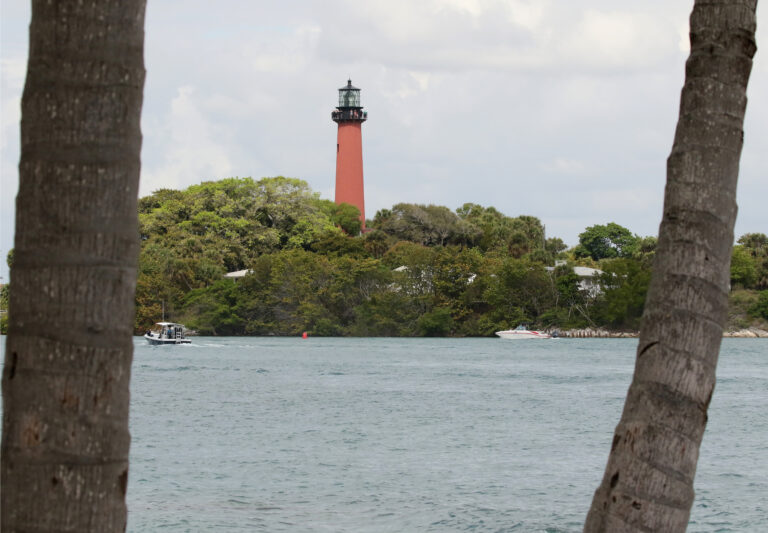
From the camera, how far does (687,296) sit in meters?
4.61

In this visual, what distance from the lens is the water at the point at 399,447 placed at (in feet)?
68.8

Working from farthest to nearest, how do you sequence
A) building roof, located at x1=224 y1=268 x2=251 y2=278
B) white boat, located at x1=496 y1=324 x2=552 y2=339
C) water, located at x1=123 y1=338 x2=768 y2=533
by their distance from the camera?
building roof, located at x1=224 y1=268 x2=251 y2=278
white boat, located at x1=496 y1=324 x2=552 y2=339
water, located at x1=123 y1=338 x2=768 y2=533

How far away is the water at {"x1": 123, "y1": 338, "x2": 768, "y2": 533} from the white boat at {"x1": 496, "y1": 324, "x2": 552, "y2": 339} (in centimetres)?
2698

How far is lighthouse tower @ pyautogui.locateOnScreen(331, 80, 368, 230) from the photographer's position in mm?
109188

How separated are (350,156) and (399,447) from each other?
3154 inches

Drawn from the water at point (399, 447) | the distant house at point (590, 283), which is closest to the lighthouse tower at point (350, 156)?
the distant house at point (590, 283)

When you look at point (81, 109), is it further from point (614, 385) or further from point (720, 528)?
point (614, 385)

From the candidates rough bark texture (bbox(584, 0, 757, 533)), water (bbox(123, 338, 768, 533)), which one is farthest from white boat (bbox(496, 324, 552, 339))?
rough bark texture (bbox(584, 0, 757, 533))

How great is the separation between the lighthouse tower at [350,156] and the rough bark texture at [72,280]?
10516cm

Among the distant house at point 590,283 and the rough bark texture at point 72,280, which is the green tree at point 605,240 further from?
the rough bark texture at point 72,280

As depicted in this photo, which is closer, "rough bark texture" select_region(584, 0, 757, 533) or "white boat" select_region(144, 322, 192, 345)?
"rough bark texture" select_region(584, 0, 757, 533)

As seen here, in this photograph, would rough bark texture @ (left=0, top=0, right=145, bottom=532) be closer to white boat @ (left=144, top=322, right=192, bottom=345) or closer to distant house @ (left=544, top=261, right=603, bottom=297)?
white boat @ (left=144, top=322, right=192, bottom=345)

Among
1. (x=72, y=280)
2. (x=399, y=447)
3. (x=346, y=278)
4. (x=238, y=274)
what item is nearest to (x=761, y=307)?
(x=346, y=278)

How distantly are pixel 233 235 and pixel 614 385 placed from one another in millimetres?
57355
